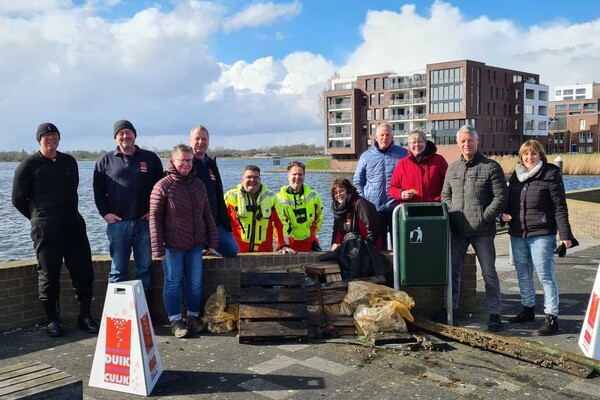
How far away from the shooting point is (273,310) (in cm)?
582

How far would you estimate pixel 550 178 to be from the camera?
585 cm

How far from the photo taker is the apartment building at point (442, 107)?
247 ft

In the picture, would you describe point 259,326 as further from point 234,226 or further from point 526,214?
point 526,214

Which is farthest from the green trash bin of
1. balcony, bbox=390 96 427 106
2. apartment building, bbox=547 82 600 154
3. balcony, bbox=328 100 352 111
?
apartment building, bbox=547 82 600 154

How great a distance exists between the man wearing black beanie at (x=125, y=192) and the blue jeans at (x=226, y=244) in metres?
0.84

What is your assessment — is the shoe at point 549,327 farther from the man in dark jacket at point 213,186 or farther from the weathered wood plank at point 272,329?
the man in dark jacket at point 213,186

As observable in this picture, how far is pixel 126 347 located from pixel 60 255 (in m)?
1.96

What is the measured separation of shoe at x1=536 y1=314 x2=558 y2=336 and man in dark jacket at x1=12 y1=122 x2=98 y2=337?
4688 mm

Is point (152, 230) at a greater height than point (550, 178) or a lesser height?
lesser

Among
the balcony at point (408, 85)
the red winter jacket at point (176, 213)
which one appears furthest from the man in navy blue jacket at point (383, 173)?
the balcony at point (408, 85)

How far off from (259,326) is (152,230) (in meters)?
1.46

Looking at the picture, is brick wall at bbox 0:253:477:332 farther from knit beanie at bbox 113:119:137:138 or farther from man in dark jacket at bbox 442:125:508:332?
knit beanie at bbox 113:119:137:138

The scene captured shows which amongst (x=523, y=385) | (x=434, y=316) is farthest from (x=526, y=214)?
(x=523, y=385)

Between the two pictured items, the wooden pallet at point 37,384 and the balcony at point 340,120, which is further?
the balcony at point 340,120
